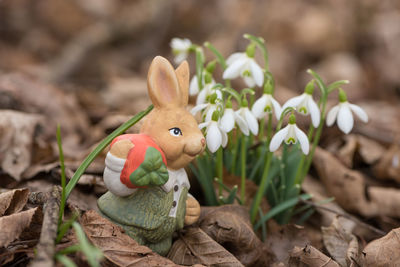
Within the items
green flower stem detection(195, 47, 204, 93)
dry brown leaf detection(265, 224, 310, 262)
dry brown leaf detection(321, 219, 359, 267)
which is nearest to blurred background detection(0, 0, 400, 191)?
green flower stem detection(195, 47, 204, 93)

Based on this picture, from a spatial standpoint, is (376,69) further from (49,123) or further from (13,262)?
(13,262)

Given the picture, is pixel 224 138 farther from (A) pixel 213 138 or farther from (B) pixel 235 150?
(B) pixel 235 150

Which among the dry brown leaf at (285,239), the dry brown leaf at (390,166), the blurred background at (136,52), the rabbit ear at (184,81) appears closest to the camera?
the rabbit ear at (184,81)

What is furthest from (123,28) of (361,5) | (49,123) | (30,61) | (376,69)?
(361,5)

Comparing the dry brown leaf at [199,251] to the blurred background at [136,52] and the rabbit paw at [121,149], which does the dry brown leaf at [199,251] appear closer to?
the rabbit paw at [121,149]

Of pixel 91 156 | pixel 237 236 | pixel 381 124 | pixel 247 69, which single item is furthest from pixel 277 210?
pixel 381 124

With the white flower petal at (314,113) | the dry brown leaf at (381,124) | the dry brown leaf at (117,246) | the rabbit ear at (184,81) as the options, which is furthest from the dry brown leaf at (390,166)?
the dry brown leaf at (117,246)
